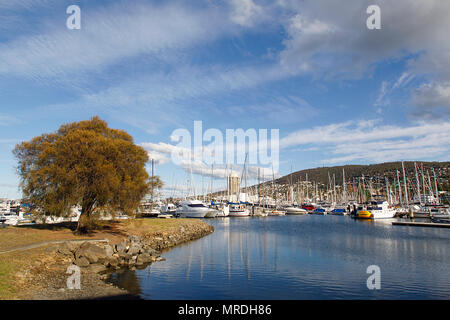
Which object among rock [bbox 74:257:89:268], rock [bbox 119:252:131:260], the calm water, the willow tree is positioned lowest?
the calm water

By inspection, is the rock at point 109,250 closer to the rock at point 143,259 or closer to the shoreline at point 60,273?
the shoreline at point 60,273

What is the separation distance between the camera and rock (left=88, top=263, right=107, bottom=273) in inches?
995

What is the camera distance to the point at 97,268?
25766mm

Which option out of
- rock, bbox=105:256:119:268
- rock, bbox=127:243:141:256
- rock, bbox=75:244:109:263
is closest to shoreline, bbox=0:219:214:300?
rock, bbox=105:256:119:268

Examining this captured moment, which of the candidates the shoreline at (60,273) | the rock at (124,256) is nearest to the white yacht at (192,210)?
the shoreline at (60,273)

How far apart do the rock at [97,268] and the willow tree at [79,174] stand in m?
8.70

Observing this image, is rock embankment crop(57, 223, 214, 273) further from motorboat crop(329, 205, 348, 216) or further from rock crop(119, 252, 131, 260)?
motorboat crop(329, 205, 348, 216)

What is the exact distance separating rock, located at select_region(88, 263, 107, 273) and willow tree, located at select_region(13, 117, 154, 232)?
870cm

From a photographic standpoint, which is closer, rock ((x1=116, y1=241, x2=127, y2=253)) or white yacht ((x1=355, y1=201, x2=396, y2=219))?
rock ((x1=116, y1=241, x2=127, y2=253))

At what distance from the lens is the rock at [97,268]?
82.9ft
